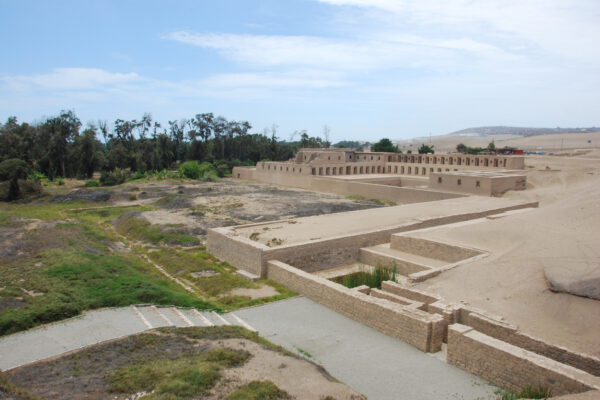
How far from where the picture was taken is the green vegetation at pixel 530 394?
6176 millimetres

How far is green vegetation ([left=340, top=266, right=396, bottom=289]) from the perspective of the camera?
11.6 m

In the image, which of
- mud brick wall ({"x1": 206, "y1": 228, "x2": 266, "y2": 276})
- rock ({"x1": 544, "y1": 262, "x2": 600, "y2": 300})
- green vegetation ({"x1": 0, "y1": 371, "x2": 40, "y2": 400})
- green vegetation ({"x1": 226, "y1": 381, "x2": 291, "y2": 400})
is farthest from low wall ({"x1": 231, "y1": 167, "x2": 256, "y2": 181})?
green vegetation ({"x1": 0, "y1": 371, "x2": 40, "y2": 400})

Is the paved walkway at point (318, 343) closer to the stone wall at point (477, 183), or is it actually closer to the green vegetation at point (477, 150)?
the stone wall at point (477, 183)

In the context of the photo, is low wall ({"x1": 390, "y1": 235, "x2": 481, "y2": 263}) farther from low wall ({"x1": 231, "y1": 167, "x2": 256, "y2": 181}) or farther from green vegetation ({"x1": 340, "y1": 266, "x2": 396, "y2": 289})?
low wall ({"x1": 231, "y1": 167, "x2": 256, "y2": 181})

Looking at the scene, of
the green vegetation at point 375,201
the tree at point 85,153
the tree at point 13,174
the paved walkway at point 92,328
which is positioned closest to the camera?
the paved walkway at point 92,328

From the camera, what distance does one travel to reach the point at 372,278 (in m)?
11.7

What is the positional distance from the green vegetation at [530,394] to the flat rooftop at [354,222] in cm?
785

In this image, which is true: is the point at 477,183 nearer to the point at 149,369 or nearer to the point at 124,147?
the point at 149,369

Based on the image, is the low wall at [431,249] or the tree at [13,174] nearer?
the low wall at [431,249]

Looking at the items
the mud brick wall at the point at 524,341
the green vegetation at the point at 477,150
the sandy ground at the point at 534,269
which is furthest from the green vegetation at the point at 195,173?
the mud brick wall at the point at 524,341

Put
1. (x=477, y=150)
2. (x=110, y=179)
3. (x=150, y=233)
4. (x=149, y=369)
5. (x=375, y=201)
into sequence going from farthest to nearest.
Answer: (x=477, y=150) < (x=110, y=179) < (x=375, y=201) < (x=150, y=233) < (x=149, y=369)

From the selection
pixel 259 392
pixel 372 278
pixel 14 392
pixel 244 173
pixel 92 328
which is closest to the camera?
pixel 14 392

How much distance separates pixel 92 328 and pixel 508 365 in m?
7.02

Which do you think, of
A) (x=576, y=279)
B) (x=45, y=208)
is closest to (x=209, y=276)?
(x=576, y=279)
